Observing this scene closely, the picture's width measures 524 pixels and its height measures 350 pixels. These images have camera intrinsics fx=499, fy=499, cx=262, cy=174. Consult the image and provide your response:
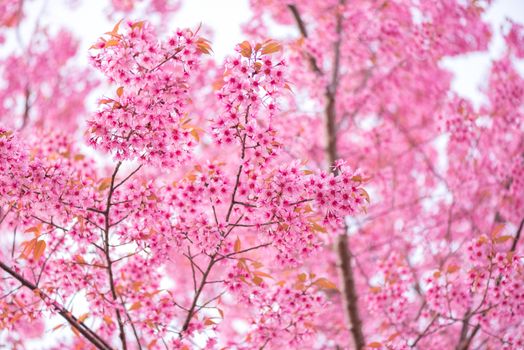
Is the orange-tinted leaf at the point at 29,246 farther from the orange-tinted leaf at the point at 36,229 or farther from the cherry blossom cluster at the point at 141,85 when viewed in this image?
the cherry blossom cluster at the point at 141,85

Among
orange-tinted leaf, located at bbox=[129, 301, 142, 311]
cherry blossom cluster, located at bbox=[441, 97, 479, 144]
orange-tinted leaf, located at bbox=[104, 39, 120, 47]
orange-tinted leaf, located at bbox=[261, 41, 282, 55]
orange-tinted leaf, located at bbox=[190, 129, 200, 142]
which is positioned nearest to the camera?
orange-tinted leaf, located at bbox=[104, 39, 120, 47]

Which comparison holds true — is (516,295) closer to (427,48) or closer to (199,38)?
(199,38)

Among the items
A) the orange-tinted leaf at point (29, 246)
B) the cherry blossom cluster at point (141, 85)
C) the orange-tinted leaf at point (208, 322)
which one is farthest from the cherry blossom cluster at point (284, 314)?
the orange-tinted leaf at point (29, 246)

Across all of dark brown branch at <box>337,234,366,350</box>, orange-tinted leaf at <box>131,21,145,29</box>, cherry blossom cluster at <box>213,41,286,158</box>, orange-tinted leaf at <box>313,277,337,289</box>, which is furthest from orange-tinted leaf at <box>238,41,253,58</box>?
dark brown branch at <box>337,234,366,350</box>

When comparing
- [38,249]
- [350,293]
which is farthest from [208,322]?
[350,293]

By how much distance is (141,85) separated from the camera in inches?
122

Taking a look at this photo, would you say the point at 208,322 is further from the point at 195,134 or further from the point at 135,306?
the point at 195,134

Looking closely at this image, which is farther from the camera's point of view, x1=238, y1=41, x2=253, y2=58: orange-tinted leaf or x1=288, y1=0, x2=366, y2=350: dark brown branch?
x1=288, y1=0, x2=366, y2=350: dark brown branch

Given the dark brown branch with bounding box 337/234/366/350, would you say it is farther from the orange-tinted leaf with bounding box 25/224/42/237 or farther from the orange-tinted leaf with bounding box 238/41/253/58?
the orange-tinted leaf with bounding box 238/41/253/58

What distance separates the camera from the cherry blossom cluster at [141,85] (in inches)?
122

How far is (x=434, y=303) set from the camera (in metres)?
4.59

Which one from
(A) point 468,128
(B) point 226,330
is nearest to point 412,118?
(A) point 468,128

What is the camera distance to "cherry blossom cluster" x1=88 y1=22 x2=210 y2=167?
3094 millimetres

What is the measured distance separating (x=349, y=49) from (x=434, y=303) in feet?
15.4
